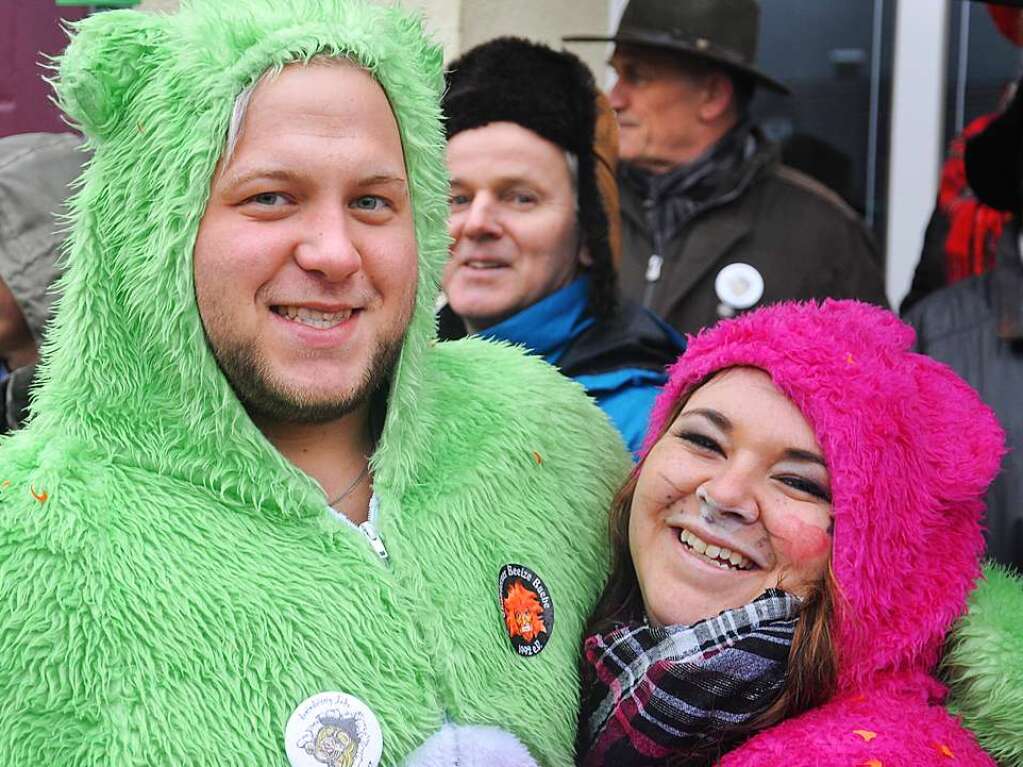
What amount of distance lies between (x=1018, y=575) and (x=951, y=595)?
0.45m

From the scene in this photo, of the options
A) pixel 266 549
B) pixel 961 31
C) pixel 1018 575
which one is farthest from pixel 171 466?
pixel 961 31

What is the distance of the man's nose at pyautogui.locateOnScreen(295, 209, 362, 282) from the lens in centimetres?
194

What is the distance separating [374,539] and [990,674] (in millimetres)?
→ 972

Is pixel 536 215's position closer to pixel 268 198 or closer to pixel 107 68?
pixel 268 198

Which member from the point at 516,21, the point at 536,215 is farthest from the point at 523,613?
the point at 516,21

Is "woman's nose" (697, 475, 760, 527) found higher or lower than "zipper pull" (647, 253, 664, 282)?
higher

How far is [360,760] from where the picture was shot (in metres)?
1.87

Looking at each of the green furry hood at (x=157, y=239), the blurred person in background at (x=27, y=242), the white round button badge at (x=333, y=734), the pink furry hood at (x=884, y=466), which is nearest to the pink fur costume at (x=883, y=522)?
the pink furry hood at (x=884, y=466)

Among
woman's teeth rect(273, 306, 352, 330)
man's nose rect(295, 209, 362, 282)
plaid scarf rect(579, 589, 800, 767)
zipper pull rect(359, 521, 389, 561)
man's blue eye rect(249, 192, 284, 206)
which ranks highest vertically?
man's blue eye rect(249, 192, 284, 206)

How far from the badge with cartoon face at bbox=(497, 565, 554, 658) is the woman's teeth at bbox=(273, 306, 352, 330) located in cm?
47

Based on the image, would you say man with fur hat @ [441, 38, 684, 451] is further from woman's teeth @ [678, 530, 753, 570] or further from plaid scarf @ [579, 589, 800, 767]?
plaid scarf @ [579, 589, 800, 767]

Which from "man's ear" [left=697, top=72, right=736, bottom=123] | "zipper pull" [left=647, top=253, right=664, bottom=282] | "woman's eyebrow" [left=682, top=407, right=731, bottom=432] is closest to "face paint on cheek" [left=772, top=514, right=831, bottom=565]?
"woman's eyebrow" [left=682, top=407, right=731, bottom=432]

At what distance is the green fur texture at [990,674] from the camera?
214 cm

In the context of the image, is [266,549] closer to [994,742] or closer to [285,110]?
[285,110]
